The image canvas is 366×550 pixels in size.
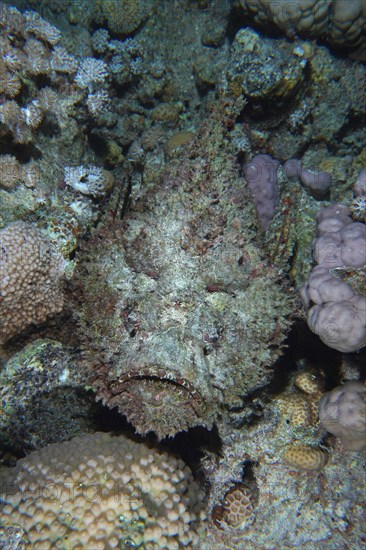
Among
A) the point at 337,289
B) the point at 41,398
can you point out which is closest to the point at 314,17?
the point at 337,289

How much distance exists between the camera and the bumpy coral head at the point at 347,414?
3.37 metres

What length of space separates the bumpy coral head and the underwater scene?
0.05 feet

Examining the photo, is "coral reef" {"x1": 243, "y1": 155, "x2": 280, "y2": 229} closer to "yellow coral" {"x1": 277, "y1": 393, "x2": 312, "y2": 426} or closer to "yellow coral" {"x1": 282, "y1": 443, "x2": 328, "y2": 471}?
"yellow coral" {"x1": 277, "y1": 393, "x2": 312, "y2": 426}

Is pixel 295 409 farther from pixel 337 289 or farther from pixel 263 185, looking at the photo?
pixel 263 185

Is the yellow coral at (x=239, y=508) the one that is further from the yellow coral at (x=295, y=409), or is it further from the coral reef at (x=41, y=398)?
the coral reef at (x=41, y=398)

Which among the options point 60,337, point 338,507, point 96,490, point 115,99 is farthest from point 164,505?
point 115,99

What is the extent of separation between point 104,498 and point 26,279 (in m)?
2.06

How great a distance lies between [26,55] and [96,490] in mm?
4423

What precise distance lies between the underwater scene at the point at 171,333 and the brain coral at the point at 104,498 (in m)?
0.01

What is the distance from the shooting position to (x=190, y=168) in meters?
3.63

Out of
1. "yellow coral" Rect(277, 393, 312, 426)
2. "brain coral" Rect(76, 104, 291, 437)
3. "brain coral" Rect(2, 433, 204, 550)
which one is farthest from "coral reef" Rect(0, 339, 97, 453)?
"yellow coral" Rect(277, 393, 312, 426)

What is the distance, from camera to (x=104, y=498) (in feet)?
10.2

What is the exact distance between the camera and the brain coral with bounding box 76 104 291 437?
3.03 m

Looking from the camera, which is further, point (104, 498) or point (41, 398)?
point (41, 398)
